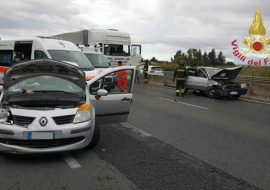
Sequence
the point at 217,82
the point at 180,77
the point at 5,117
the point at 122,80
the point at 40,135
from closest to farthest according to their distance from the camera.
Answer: the point at 40,135
the point at 5,117
the point at 122,80
the point at 217,82
the point at 180,77

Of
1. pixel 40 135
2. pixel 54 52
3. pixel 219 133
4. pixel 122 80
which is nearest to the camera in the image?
pixel 40 135

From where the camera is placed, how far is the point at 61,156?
20.5ft

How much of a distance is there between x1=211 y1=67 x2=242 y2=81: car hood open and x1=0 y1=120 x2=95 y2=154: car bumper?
1326 cm

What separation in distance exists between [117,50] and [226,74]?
33.2 feet

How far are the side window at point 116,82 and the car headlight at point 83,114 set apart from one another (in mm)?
1528

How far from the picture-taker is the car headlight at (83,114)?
5983 millimetres

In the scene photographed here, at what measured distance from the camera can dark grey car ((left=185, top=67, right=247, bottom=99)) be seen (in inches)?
710

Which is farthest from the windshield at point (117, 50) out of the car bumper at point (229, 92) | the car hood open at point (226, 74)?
the car bumper at point (229, 92)

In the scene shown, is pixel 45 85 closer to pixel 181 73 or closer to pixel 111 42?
pixel 181 73

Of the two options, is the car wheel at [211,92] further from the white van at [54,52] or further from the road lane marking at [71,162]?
the road lane marking at [71,162]

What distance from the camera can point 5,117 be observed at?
5766 mm

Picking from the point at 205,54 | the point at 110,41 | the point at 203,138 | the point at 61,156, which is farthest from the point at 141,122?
the point at 205,54

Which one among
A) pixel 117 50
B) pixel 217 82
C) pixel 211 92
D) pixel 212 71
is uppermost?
pixel 117 50

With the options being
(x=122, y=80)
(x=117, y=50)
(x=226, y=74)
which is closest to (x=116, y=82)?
(x=122, y=80)
